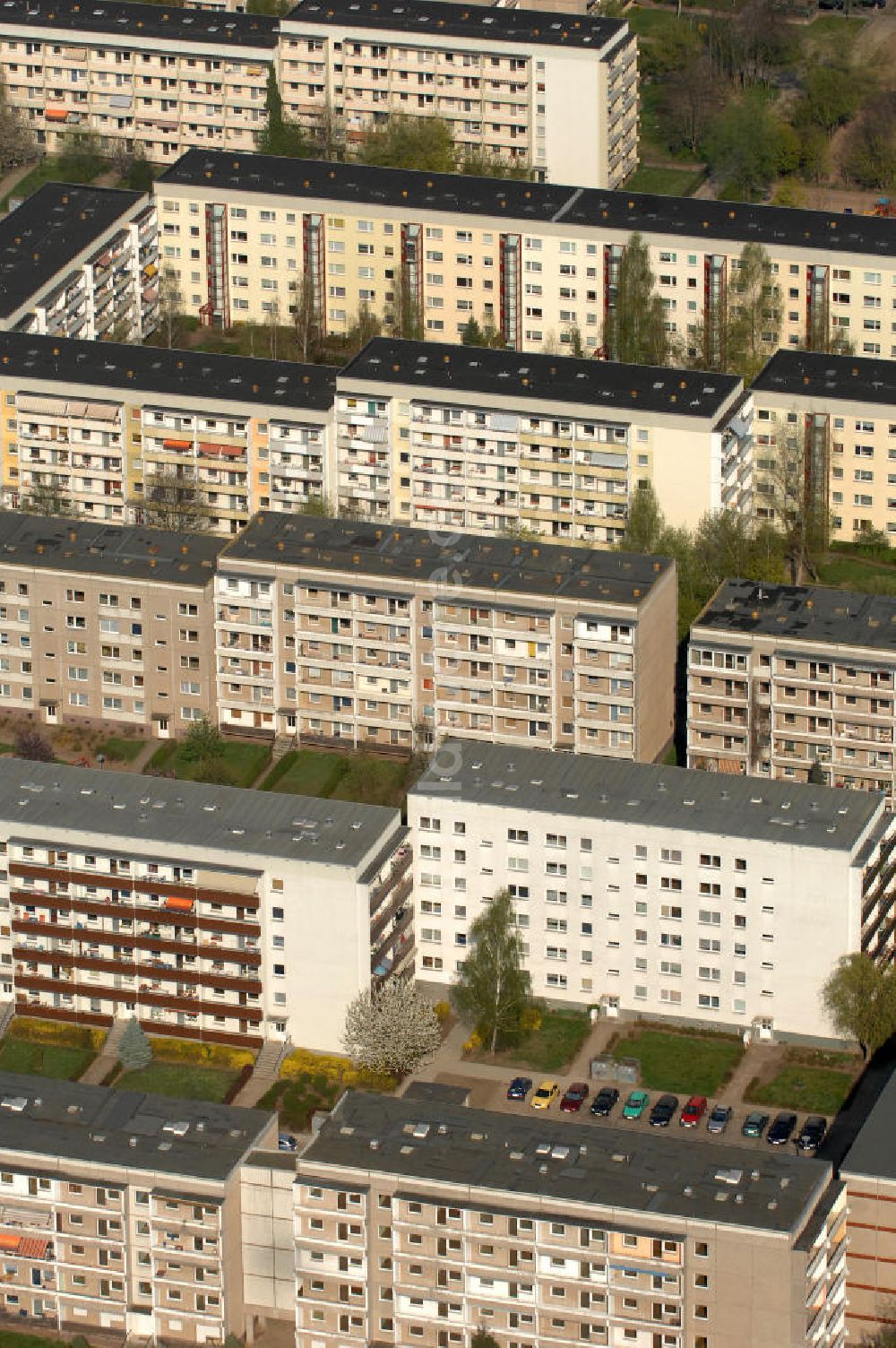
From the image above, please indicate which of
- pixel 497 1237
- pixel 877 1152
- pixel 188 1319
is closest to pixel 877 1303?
pixel 877 1152

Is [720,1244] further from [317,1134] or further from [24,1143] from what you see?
[24,1143]

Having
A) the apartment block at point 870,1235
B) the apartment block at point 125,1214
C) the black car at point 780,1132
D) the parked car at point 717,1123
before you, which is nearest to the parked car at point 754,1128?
the black car at point 780,1132

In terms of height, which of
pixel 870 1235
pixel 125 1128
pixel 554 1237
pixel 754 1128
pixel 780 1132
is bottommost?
pixel 754 1128

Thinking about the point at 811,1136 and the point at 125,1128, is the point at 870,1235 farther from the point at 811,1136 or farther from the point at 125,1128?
the point at 125,1128

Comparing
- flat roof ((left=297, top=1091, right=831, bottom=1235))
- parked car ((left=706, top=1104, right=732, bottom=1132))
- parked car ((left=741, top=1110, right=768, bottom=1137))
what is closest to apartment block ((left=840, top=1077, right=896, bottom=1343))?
flat roof ((left=297, top=1091, right=831, bottom=1235))

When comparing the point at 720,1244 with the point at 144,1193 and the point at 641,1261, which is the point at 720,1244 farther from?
the point at 144,1193

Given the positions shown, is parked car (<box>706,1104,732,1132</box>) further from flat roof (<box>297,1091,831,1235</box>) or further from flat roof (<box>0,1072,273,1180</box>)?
flat roof (<box>0,1072,273,1180</box>)

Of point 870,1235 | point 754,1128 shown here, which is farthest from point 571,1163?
point 754,1128
